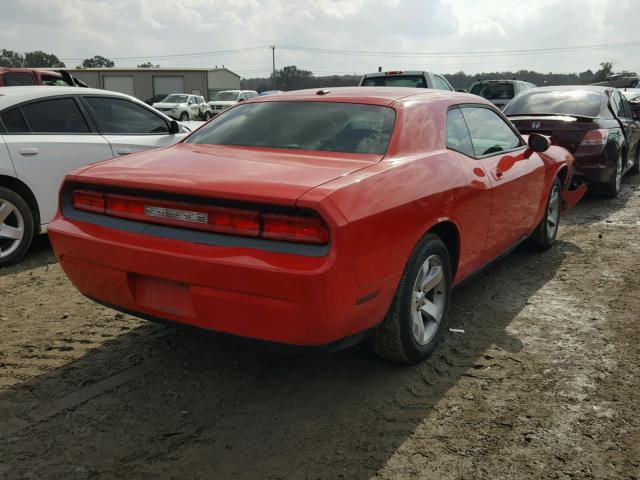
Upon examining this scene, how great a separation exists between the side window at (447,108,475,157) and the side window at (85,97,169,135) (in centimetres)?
356

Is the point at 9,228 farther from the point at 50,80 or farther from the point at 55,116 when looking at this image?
the point at 50,80

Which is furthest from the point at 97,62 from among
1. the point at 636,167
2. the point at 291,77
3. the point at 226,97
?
the point at 636,167

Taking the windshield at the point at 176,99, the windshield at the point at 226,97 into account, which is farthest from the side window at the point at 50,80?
the windshield at the point at 226,97

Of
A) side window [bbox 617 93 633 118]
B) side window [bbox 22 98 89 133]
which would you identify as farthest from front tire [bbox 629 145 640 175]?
side window [bbox 22 98 89 133]

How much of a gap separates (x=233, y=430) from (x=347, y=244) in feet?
3.29

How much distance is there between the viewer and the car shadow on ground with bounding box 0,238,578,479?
2.43 metres

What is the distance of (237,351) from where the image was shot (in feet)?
11.3

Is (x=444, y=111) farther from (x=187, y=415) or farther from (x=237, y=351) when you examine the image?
(x=187, y=415)

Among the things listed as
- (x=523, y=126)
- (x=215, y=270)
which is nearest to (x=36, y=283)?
(x=215, y=270)

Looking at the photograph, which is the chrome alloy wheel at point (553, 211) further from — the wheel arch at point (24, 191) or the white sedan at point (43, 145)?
the wheel arch at point (24, 191)

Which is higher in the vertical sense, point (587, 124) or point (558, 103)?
point (558, 103)

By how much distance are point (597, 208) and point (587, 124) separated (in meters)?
1.08

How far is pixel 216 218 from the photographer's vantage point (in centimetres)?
262

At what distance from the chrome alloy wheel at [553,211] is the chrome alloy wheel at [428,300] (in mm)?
2544
